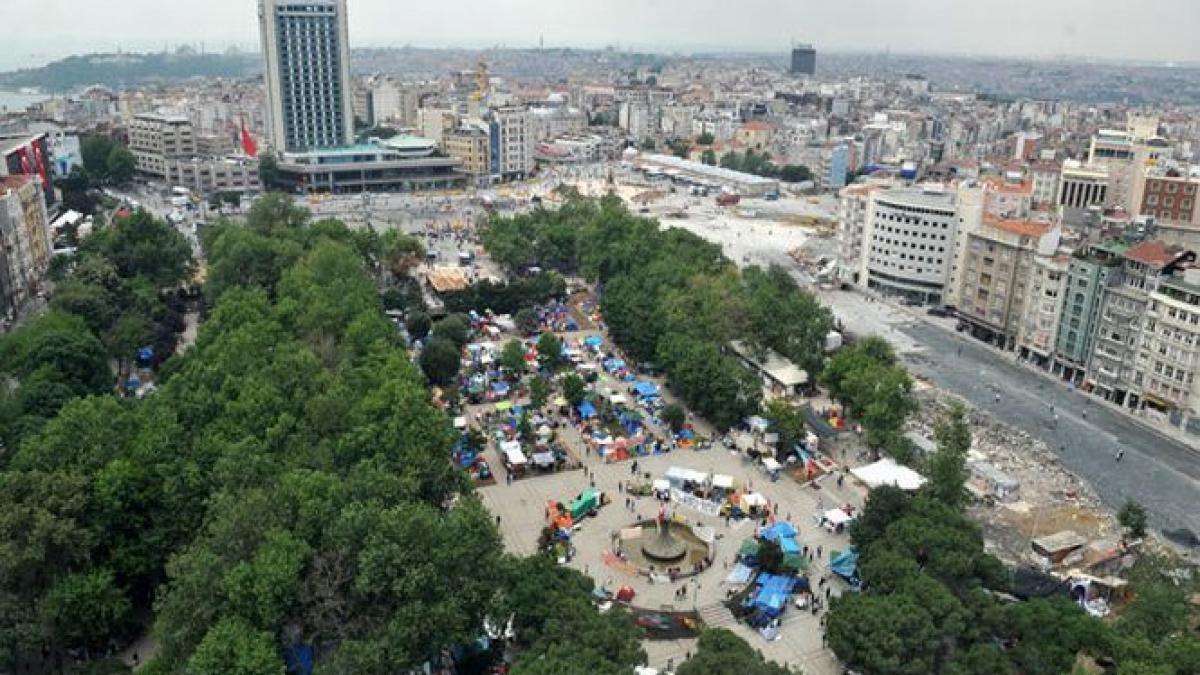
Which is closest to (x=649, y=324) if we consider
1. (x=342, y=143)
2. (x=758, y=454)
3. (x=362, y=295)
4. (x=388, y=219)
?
(x=758, y=454)

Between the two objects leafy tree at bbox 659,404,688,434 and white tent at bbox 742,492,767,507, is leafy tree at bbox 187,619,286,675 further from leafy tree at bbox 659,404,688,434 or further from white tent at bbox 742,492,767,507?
leafy tree at bbox 659,404,688,434

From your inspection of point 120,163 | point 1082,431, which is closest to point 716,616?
point 1082,431

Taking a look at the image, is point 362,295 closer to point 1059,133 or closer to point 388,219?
point 388,219

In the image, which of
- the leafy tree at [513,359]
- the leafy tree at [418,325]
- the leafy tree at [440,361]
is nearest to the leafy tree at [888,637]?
the leafy tree at [513,359]

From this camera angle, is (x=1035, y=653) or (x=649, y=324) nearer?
(x=1035, y=653)

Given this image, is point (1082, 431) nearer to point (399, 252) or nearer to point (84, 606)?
point (84, 606)

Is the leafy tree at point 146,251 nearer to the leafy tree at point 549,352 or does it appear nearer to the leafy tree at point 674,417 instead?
the leafy tree at point 549,352

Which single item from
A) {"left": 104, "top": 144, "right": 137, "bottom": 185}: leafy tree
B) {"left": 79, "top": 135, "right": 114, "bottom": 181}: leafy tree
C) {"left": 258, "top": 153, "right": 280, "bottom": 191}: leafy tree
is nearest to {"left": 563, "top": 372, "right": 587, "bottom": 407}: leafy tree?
{"left": 258, "top": 153, "right": 280, "bottom": 191}: leafy tree

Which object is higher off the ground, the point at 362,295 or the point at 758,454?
the point at 362,295
